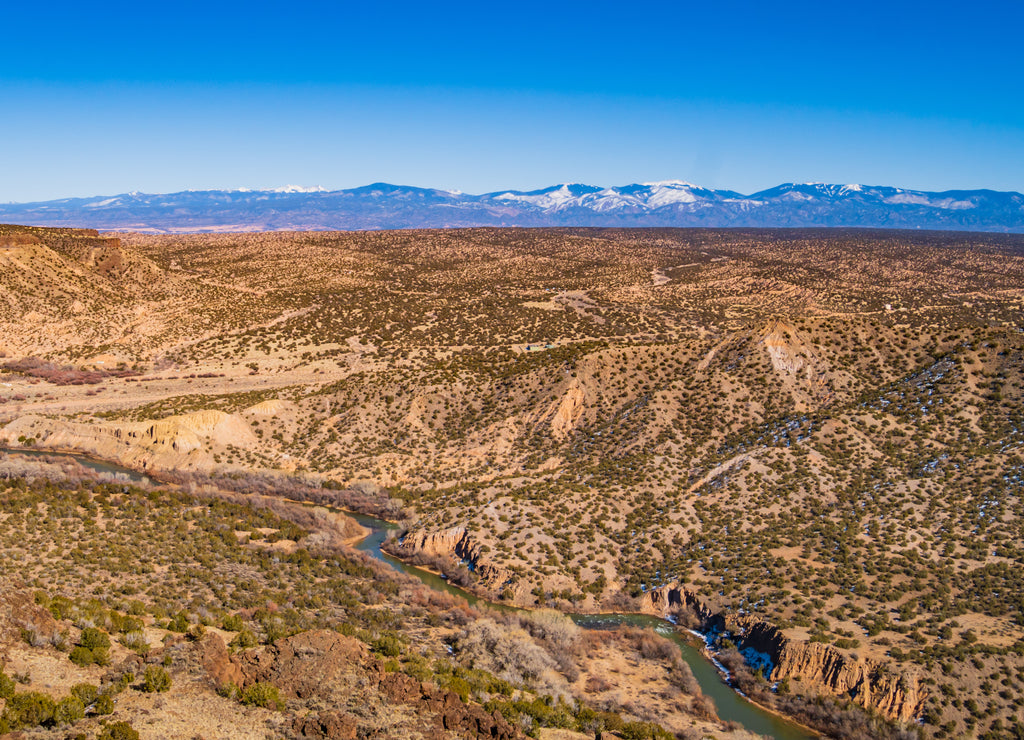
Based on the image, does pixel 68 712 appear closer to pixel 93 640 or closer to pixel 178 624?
pixel 93 640

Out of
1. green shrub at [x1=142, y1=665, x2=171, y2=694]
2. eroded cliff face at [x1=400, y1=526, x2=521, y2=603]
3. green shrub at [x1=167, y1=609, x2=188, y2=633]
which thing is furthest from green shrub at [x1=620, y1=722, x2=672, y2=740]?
green shrub at [x1=167, y1=609, x2=188, y2=633]

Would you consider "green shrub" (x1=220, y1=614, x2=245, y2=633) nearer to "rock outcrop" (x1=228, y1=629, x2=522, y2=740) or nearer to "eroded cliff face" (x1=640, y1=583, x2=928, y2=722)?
"rock outcrop" (x1=228, y1=629, x2=522, y2=740)

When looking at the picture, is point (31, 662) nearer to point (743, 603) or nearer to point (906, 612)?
point (743, 603)

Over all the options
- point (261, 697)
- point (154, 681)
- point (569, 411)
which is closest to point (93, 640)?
point (154, 681)

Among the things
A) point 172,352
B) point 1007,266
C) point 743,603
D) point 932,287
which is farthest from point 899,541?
point 1007,266

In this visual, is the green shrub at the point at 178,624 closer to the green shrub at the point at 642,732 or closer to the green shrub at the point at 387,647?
the green shrub at the point at 387,647

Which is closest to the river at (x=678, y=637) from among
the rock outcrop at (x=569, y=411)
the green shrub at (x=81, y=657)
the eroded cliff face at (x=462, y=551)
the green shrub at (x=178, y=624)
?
the eroded cliff face at (x=462, y=551)
